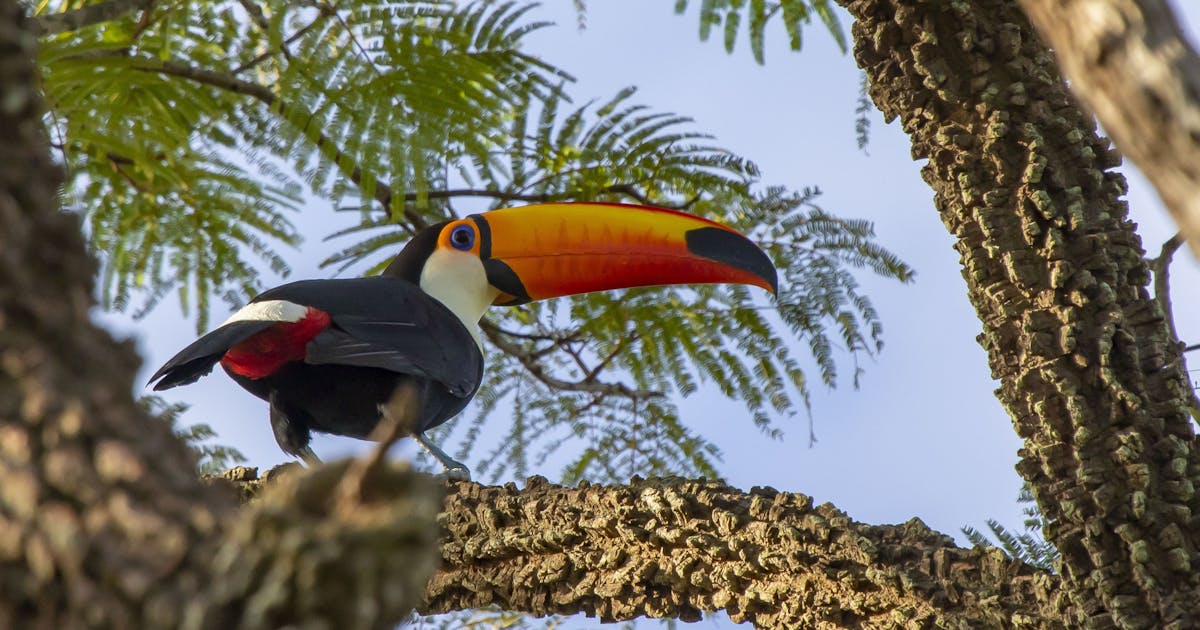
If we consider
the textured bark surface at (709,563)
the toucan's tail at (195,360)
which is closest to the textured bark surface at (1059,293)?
the textured bark surface at (709,563)

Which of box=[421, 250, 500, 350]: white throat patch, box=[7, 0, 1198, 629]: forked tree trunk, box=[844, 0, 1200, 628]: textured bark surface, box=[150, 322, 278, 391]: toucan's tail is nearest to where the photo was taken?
box=[7, 0, 1198, 629]: forked tree trunk

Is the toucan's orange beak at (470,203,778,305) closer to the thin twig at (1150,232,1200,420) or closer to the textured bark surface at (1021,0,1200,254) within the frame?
the thin twig at (1150,232,1200,420)

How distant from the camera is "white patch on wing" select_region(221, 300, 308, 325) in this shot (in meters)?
3.52

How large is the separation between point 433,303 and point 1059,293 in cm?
230

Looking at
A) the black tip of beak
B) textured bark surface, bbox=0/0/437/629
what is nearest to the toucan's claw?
the black tip of beak

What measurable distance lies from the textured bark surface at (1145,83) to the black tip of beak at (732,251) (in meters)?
2.67

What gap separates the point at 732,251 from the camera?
3.93 metres

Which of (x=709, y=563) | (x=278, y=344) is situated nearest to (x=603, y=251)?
(x=278, y=344)

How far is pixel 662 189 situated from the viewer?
4508mm

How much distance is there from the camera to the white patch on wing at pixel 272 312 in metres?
3.52

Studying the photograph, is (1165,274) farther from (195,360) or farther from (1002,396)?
(195,360)

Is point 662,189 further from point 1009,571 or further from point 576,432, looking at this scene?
point 1009,571

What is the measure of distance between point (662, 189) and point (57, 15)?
81.6 inches

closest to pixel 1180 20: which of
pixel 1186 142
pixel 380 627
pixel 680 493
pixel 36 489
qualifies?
pixel 1186 142
